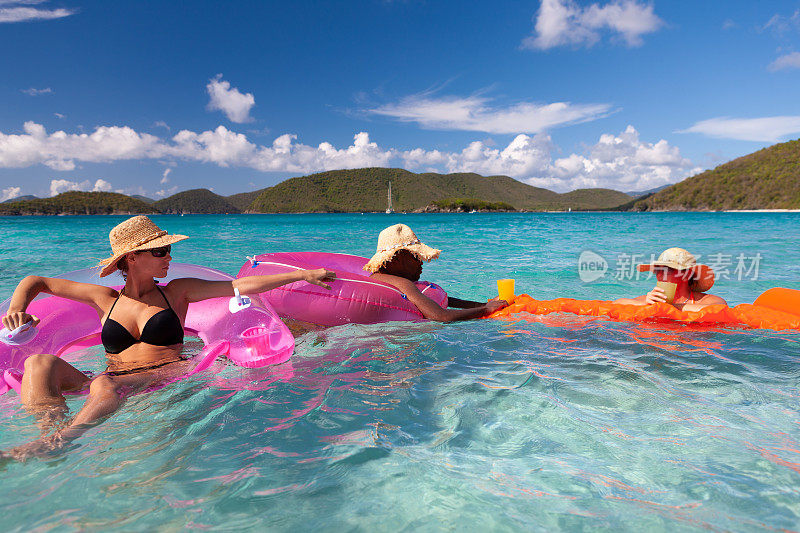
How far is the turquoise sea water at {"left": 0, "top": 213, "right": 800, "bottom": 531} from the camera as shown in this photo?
1.83 meters

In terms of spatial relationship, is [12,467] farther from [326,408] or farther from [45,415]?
[326,408]

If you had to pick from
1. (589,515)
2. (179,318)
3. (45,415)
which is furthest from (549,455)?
(45,415)

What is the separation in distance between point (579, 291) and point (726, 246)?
489 inches

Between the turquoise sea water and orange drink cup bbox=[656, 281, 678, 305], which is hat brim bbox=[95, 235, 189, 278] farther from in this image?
orange drink cup bbox=[656, 281, 678, 305]

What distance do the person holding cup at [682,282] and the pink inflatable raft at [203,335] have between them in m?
3.33

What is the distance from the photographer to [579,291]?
833cm

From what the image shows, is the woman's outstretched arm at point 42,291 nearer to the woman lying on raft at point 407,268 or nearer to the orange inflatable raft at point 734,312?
the woman lying on raft at point 407,268

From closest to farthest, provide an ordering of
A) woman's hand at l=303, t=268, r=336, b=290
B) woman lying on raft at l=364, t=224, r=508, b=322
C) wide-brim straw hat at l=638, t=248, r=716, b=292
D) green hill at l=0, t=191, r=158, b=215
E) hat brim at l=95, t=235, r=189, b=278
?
hat brim at l=95, t=235, r=189, b=278 < woman's hand at l=303, t=268, r=336, b=290 < wide-brim straw hat at l=638, t=248, r=716, b=292 < woman lying on raft at l=364, t=224, r=508, b=322 < green hill at l=0, t=191, r=158, b=215

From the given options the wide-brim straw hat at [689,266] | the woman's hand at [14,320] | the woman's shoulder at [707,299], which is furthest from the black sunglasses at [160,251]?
the woman's shoulder at [707,299]

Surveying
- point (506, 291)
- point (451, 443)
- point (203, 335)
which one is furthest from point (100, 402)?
point (506, 291)

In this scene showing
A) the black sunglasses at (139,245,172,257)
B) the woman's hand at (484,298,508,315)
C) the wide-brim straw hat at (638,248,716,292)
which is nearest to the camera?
the black sunglasses at (139,245,172,257)

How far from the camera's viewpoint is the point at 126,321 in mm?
2787

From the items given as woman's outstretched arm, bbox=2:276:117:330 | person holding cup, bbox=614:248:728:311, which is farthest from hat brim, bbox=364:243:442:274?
woman's outstretched arm, bbox=2:276:117:330

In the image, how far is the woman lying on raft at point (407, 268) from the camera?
4438mm
